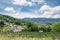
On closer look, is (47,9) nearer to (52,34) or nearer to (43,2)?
(43,2)

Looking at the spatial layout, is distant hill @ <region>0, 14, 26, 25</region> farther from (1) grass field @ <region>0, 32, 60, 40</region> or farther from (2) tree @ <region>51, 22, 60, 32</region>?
(2) tree @ <region>51, 22, 60, 32</region>

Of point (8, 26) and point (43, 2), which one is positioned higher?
point (43, 2)

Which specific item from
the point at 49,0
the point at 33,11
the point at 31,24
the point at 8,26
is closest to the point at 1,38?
the point at 8,26

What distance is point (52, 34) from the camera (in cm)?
348

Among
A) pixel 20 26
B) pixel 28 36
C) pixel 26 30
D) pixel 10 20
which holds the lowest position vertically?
pixel 28 36

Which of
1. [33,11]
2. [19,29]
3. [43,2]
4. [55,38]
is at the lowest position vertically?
[55,38]

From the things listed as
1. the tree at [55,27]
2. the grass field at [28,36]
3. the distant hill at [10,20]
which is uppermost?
the distant hill at [10,20]

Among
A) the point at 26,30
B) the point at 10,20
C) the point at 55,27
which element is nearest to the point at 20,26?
the point at 26,30

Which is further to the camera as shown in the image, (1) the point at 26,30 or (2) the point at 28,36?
(1) the point at 26,30

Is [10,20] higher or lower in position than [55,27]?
higher

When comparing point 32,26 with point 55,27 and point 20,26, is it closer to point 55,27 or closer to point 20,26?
point 20,26

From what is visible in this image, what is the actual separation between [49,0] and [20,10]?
0.81 metres

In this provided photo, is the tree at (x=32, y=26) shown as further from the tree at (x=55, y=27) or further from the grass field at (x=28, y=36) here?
the tree at (x=55, y=27)

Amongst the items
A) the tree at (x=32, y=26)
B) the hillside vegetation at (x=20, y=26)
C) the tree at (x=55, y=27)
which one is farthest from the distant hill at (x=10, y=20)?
the tree at (x=55, y=27)
